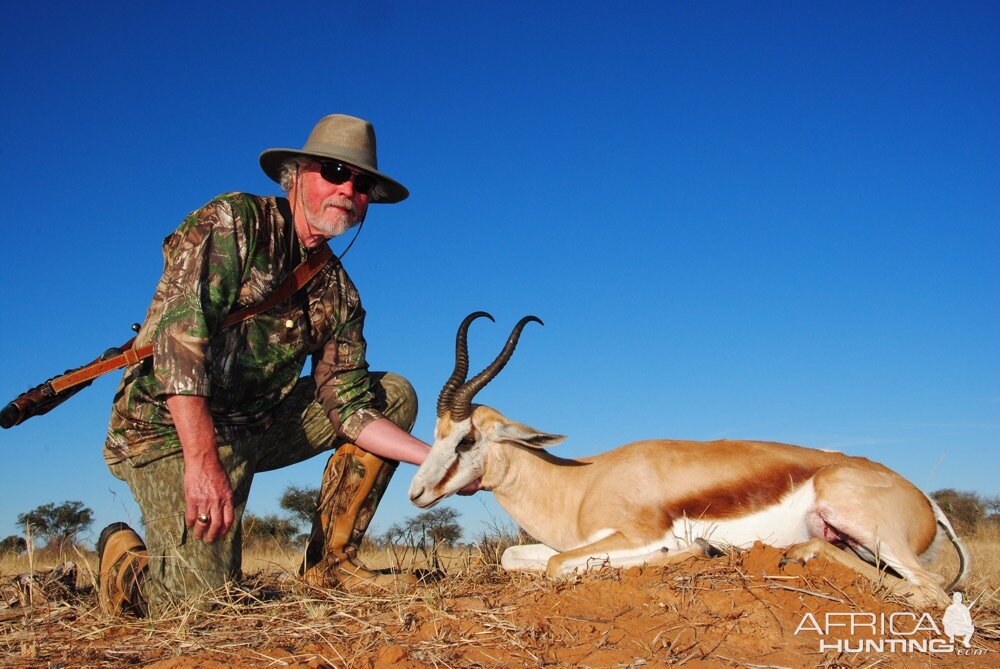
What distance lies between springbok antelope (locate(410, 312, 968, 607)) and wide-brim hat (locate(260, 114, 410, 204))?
Result: 140 cm

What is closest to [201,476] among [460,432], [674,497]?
[460,432]

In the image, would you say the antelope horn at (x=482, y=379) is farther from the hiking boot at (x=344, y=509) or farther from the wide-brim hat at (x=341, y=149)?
the wide-brim hat at (x=341, y=149)

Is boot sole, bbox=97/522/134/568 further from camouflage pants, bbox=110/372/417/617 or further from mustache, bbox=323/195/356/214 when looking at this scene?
mustache, bbox=323/195/356/214

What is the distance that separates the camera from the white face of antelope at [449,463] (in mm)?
6035

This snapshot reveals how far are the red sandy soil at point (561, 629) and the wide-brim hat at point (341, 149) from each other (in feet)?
9.36

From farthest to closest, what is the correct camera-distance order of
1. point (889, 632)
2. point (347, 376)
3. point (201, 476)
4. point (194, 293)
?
point (347, 376)
point (194, 293)
point (201, 476)
point (889, 632)

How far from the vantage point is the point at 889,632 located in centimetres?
383

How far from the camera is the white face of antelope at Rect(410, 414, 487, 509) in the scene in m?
6.04

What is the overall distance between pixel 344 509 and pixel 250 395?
1052mm

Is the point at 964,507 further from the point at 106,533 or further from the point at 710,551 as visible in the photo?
the point at 106,533

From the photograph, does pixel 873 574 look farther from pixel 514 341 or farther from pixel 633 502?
pixel 514 341

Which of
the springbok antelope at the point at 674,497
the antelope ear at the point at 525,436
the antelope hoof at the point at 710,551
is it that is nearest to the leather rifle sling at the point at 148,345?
the springbok antelope at the point at 674,497

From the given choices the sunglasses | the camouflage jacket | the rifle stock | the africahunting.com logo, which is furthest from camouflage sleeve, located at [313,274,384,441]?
the africahunting.com logo

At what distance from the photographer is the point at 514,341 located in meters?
6.23
